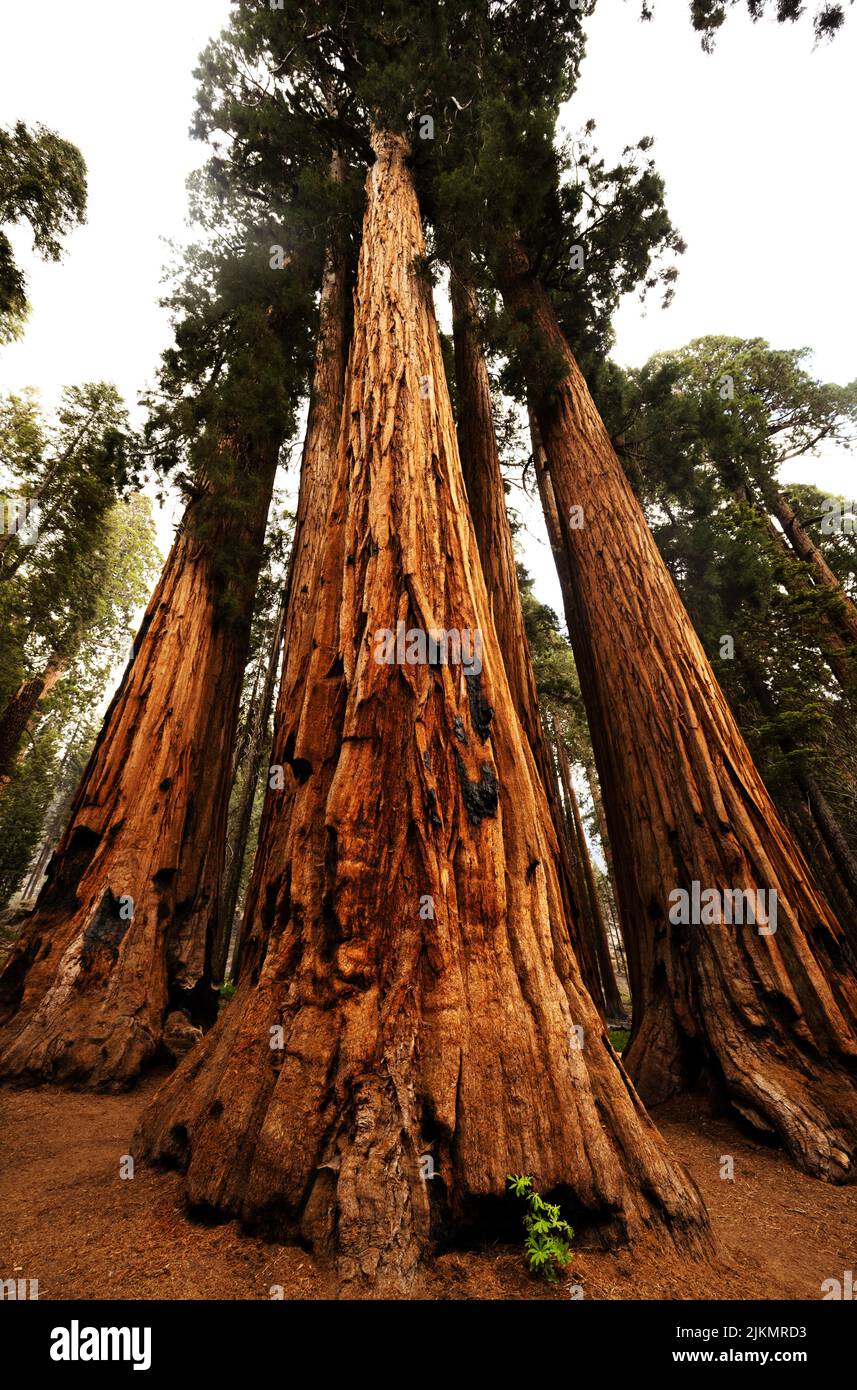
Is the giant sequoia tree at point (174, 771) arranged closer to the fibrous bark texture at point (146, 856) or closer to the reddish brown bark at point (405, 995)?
the fibrous bark texture at point (146, 856)

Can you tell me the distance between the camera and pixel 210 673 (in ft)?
18.5

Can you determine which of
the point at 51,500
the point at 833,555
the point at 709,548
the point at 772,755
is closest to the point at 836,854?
the point at 772,755

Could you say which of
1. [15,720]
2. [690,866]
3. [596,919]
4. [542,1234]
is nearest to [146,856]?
[542,1234]

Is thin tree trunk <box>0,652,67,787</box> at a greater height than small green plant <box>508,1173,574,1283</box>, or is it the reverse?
thin tree trunk <box>0,652,67,787</box>

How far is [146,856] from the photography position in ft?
14.7

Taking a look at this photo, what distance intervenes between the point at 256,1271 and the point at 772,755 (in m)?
9.87

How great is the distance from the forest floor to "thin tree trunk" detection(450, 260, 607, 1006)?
180cm

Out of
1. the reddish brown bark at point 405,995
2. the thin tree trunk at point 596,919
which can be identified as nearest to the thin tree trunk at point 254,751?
the thin tree trunk at point 596,919

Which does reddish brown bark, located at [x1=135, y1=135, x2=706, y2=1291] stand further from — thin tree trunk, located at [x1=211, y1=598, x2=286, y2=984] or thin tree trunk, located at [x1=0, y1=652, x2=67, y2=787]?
thin tree trunk, located at [x1=0, y1=652, x2=67, y2=787]

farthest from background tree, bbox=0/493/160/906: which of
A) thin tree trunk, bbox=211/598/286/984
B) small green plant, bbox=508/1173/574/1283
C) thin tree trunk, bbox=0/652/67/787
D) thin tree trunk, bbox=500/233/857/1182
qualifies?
small green plant, bbox=508/1173/574/1283

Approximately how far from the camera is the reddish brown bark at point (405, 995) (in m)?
1.63

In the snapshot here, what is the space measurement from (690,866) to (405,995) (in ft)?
9.29

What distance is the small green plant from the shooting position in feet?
4.75

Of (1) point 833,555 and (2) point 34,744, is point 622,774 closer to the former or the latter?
(1) point 833,555
